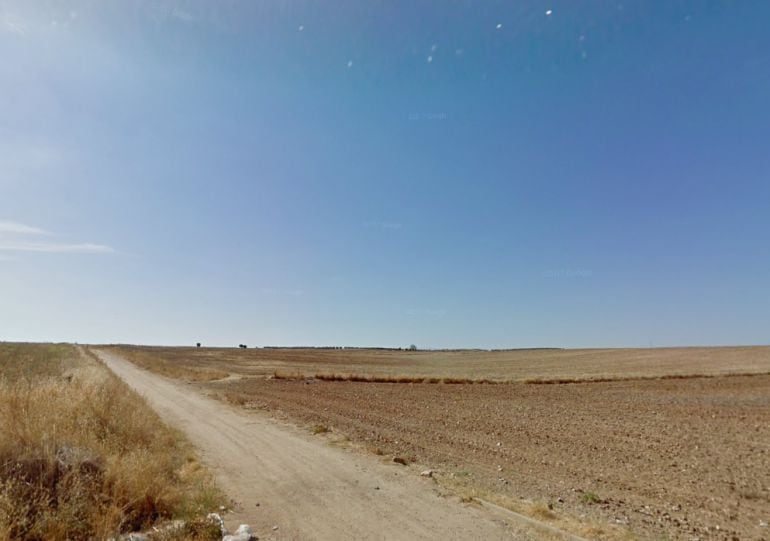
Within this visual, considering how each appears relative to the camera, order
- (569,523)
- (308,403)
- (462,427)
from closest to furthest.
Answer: (569,523), (462,427), (308,403)

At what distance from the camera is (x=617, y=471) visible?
1182 cm

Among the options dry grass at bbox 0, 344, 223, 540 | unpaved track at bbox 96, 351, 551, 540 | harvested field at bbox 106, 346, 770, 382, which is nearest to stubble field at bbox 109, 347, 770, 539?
unpaved track at bbox 96, 351, 551, 540

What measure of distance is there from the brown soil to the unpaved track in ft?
4.22

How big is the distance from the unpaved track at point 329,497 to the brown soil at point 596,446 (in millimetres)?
1286

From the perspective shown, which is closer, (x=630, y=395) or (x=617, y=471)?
(x=617, y=471)

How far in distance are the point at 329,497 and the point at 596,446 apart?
10117 mm

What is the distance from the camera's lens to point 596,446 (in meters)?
14.8

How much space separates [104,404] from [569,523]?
402 inches

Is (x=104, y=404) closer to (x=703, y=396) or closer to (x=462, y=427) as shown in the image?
(x=462, y=427)

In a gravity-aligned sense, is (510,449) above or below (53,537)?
below

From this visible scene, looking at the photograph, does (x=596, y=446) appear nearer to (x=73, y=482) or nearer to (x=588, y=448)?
(x=588, y=448)

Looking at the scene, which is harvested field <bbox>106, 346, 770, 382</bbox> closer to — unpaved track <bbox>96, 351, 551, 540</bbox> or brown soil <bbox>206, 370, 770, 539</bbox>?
brown soil <bbox>206, 370, 770, 539</bbox>

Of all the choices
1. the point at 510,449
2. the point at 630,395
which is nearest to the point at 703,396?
the point at 630,395

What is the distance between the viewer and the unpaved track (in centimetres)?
693
